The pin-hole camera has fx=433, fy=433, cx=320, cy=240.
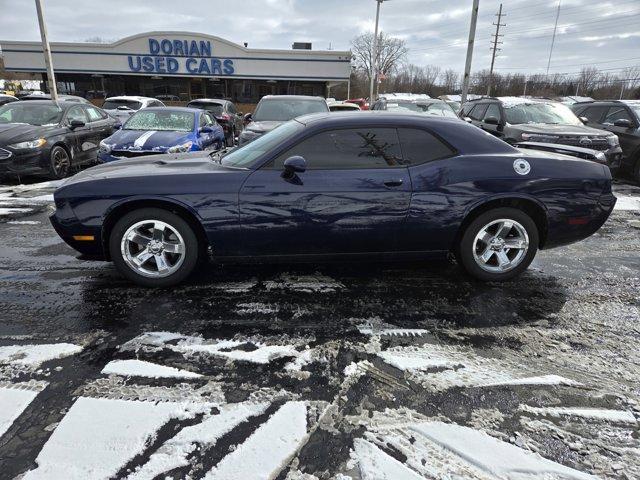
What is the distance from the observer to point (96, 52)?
93.1 feet

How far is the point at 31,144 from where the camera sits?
26.2 feet

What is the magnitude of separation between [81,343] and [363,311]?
2035 millimetres

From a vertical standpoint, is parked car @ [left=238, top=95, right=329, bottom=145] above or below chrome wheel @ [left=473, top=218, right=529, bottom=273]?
above

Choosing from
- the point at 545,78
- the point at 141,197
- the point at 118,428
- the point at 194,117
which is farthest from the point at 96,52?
the point at 545,78

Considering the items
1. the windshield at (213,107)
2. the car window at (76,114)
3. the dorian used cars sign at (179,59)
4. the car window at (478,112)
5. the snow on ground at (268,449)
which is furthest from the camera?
the dorian used cars sign at (179,59)

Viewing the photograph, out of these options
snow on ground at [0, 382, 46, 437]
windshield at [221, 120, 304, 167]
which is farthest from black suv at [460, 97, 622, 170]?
snow on ground at [0, 382, 46, 437]

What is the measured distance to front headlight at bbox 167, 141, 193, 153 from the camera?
7.51 metres

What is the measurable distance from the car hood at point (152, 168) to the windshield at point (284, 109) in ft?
19.1

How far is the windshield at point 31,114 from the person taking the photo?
29.1 ft

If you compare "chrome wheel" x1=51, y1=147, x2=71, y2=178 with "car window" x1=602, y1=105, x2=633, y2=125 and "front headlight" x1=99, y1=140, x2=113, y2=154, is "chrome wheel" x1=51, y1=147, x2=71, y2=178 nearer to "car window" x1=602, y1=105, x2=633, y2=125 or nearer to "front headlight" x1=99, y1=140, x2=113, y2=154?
"front headlight" x1=99, y1=140, x2=113, y2=154

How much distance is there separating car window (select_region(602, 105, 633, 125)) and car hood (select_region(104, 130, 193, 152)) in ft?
32.9

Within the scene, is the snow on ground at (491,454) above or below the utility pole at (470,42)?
below

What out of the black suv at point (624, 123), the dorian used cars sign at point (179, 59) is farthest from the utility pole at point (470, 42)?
the dorian used cars sign at point (179, 59)

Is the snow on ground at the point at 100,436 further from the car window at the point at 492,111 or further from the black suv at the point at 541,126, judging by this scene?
the car window at the point at 492,111
